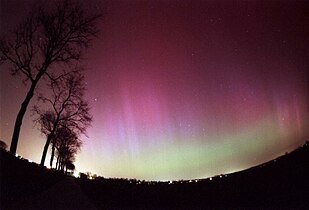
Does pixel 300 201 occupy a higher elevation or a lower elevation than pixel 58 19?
lower

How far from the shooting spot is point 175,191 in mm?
13852

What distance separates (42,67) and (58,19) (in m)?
3.58

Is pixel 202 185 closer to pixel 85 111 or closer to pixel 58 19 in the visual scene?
pixel 58 19

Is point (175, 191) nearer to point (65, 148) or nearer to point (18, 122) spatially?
point (18, 122)

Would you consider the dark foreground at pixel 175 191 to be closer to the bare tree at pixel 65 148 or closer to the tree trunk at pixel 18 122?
the tree trunk at pixel 18 122

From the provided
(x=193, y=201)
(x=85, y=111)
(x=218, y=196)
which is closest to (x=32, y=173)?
(x=193, y=201)

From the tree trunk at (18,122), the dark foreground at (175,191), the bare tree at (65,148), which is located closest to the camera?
the dark foreground at (175,191)

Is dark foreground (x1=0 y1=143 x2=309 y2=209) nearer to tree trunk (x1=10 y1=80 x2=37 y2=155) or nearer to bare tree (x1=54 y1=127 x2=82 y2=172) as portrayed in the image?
tree trunk (x1=10 y1=80 x2=37 y2=155)

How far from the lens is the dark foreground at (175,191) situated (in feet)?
37.8

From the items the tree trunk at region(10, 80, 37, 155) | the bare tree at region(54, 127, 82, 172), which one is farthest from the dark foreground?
the bare tree at region(54, 127, 82, 172)

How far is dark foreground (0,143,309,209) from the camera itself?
1153 cm

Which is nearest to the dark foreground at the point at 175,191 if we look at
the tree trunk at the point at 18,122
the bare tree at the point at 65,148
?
the tree trunk at the point at 18,122

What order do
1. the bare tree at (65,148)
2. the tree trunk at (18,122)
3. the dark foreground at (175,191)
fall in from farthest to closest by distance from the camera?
1. the bare tree at (65,148)
2. the tree trunk at (18,122)
3. the dark foreground at (175,191)

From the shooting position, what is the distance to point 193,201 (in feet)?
42.5
